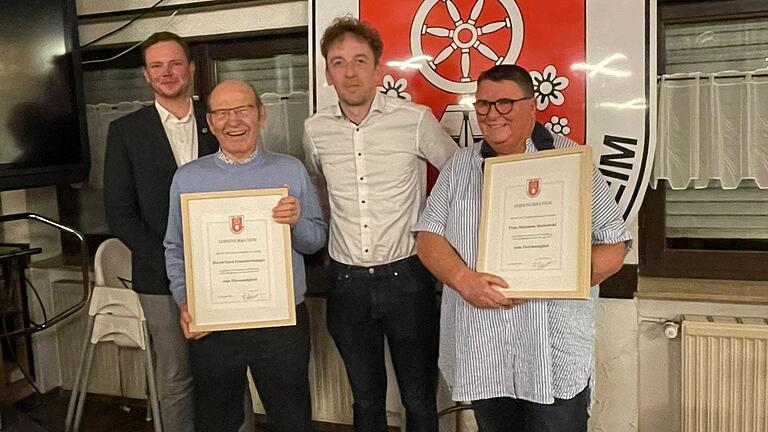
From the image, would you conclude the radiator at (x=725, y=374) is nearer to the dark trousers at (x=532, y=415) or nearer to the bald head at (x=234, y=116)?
the dark trousers at (x=532, y=415)

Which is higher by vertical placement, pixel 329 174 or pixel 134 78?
pixel 134 78

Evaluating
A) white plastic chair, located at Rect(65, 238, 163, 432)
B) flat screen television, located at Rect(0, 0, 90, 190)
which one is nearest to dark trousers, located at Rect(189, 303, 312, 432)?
white plastic chair, located at Rect(65, 238, 163, 432)

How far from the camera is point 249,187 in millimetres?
1795

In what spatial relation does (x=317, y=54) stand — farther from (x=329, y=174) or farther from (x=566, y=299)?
(x=566, y=299)

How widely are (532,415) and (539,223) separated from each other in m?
0.48

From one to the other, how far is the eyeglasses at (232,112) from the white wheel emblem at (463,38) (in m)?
0.73

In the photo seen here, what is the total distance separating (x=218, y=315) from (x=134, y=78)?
1494 mm

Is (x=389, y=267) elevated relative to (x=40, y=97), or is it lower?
lower

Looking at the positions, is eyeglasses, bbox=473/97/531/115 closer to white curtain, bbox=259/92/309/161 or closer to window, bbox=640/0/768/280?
window, bbox=640/0/768/280

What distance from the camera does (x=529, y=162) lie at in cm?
158

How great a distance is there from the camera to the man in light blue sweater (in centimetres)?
178

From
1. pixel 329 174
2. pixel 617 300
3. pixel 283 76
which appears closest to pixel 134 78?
pixel 283 76

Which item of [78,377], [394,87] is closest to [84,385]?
[78,377]

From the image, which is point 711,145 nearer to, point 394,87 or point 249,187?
point 394,87
